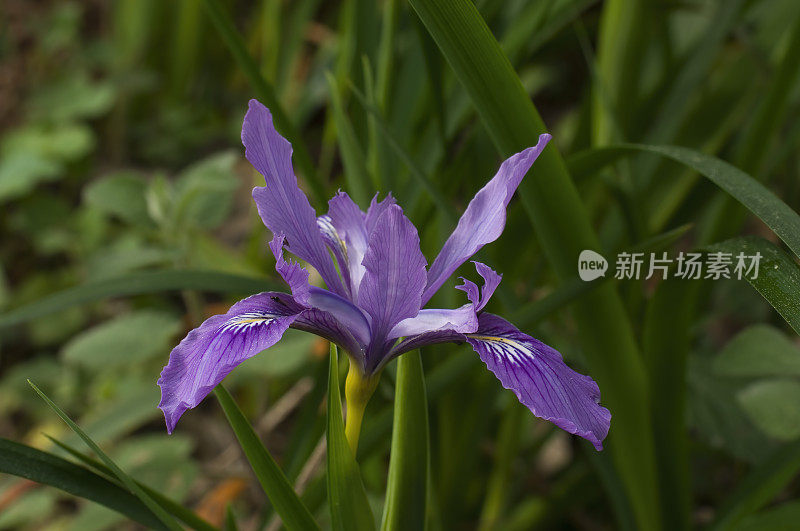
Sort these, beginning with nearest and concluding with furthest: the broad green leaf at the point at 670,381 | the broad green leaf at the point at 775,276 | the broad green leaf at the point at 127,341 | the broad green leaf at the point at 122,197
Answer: the broad green leaf at the point at 775,276 < the broad green leaf at the point at 670,381 < the broad green leaf at the point at 127,341 < the broad green leaf at the point at 122,197

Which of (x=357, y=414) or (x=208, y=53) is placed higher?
(x=208, y=53)

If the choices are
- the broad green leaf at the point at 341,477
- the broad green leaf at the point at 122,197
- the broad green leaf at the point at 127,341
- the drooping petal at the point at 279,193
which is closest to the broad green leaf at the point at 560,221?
the drooping petal at the point at 279,193

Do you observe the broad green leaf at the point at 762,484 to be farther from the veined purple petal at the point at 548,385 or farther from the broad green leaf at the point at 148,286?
the broad green leaf at the point at 148,286

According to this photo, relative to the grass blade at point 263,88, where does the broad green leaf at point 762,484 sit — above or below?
below

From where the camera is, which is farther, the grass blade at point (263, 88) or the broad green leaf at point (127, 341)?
the broad green leaf at point (127, 341)

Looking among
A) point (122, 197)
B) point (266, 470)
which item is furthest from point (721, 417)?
point (122, 197)

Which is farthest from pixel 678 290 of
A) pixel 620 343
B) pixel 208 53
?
pixel 208 53

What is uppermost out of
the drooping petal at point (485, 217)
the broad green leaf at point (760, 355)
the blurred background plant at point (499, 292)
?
the drooping petal at point (485, 217)

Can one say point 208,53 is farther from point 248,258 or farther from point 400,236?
point 400,236
